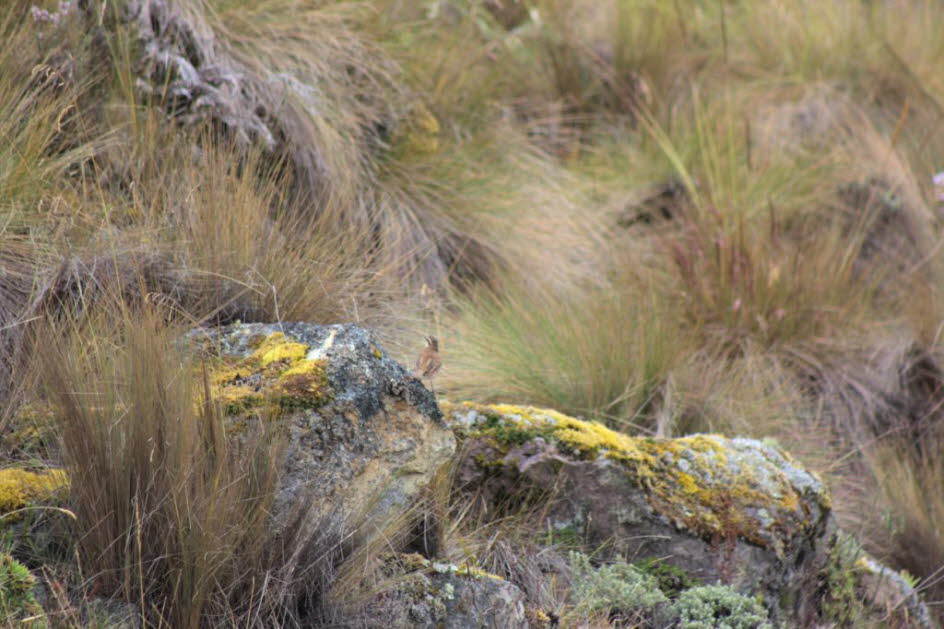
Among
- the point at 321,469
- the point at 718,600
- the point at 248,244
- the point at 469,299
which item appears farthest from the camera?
the point at 469,299

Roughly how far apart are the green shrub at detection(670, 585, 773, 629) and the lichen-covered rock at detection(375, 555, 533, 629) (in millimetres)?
483

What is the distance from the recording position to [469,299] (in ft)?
13.3

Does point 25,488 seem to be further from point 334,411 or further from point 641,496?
point 641,496

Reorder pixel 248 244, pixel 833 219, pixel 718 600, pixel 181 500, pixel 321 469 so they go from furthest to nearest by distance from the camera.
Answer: pixel 833 219
pixel 248 244
pixel 718 600
pixel 321 469
pixel 181 500

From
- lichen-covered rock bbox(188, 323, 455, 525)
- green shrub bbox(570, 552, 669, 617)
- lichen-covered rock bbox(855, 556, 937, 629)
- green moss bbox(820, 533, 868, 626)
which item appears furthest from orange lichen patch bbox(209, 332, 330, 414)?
lichen-covered rock bbox(855, 556, 937, 629)

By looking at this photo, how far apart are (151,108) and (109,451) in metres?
1.73

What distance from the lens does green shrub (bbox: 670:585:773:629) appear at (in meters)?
2.53

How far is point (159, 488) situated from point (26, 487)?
303 millimetres

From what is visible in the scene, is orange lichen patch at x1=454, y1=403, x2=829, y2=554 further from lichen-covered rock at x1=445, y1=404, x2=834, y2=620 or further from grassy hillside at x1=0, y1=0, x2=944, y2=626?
grassy hillside at x1=0, y1=0, x2=944, y2=626

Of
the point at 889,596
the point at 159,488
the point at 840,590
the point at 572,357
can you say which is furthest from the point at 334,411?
the point at 889,596

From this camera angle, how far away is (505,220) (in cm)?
423

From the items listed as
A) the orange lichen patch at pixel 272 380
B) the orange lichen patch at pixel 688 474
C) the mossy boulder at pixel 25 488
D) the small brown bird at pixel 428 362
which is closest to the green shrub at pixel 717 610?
the orange lichen patch at pixel 688 474

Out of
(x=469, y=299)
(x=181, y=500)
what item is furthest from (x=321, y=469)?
(x=469, y=299)

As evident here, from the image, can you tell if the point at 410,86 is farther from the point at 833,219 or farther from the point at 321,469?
the point at 321,469
